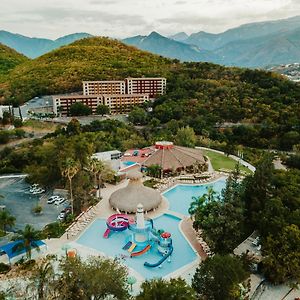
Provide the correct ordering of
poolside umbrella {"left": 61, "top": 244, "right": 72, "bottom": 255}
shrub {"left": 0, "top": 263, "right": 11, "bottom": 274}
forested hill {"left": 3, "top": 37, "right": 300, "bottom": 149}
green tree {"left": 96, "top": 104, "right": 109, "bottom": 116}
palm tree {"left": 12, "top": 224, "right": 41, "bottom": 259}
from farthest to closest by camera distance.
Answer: green tree {"left": 96, "top": 104, "right": 109, "bottom": 116}
forested hill {"left": 3, "top": 37, "right": 300, "bottom": 149}
poolside umbrella {"left": 61, "top": 244, "right": 72, "bottom": 255}
palm tree {"left": 12, "top": 224, "right": 41, "bottom": 259}
shrub {"left": 0, "top": 263, "right": 11, "bottom": 274}

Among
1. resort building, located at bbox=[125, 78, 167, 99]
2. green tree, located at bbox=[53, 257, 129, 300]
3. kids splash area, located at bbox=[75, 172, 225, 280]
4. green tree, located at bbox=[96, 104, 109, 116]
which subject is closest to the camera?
green tree, located at bbox=[53, 257, 129, 300]

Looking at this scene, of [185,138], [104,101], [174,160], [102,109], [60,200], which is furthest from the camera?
[104,101]

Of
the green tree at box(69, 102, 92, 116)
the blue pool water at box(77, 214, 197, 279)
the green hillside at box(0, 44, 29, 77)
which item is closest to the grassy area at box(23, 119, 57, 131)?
the green tree at box(69, 102, 92, 116)

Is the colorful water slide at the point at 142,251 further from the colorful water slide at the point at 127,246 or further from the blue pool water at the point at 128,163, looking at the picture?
the blue pool water at the point at 128,163

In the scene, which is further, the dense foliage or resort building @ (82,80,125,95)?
resort building @ (82,80,125,95)

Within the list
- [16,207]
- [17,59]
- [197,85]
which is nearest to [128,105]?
[197,85]

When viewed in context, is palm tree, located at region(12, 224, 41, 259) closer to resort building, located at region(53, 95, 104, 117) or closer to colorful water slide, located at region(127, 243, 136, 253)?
colorful water slide, located at region(127, 243, 136, 253)

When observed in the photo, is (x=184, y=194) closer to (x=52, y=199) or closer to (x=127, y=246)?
(x=127, y=246)

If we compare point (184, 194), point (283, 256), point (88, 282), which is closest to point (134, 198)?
point (184, 194)
